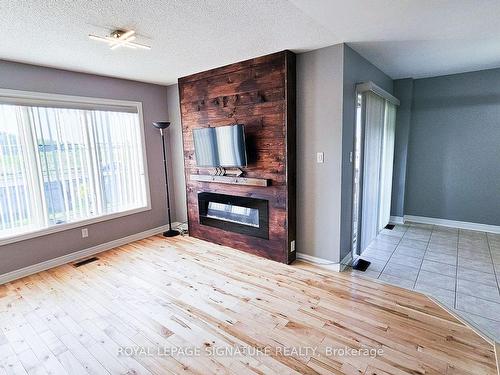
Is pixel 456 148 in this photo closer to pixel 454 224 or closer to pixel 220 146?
pixel 454 224

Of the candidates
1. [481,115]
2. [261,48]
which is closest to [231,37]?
[261,48]

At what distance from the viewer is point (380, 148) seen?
3686 millimetres

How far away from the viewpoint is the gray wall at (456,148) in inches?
157

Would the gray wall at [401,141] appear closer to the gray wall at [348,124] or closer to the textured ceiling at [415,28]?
the textured ceiling at [415,28]

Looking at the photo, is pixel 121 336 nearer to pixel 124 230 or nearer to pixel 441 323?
pixel 124 230

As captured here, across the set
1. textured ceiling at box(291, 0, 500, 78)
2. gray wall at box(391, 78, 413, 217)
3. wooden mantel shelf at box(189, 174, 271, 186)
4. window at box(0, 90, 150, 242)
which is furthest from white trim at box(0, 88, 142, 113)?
gray wall at box(391, 78, 413, 217)

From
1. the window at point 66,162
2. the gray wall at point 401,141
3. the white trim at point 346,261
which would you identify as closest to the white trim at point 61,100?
the window at point 66,162

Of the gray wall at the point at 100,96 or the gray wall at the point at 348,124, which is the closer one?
the gray wall at the point at 348,124

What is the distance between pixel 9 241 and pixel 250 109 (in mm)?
3127

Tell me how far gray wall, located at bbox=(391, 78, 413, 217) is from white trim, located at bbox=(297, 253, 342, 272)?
2.40 m

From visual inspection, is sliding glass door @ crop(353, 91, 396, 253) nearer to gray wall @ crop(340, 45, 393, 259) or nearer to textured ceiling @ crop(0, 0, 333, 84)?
gray wall @ crop(340, 45, 393, 259)

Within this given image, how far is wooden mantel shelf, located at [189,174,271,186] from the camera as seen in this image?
3.20 metres

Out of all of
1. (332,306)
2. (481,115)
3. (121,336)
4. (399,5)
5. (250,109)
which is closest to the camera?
(399,5)

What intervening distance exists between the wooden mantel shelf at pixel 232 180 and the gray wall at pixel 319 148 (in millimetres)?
443
